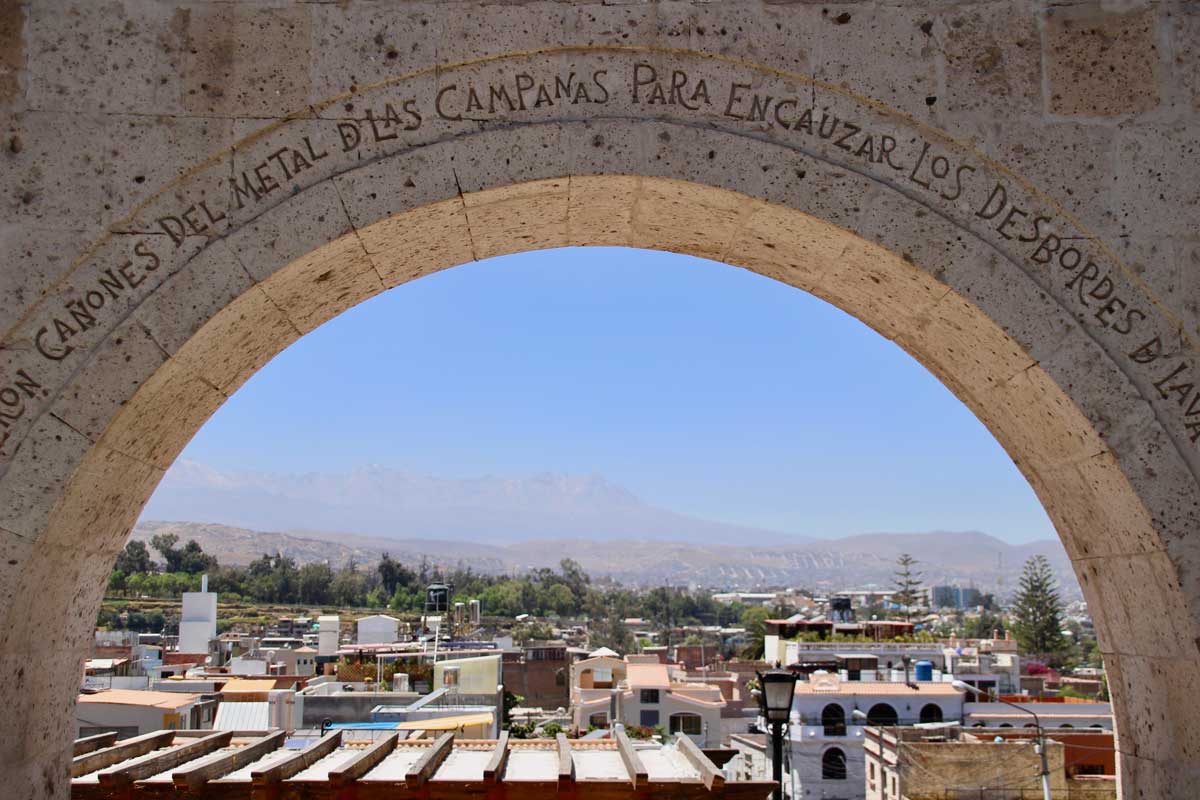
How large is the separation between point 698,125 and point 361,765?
4.44 meters

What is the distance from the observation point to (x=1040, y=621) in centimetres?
9200

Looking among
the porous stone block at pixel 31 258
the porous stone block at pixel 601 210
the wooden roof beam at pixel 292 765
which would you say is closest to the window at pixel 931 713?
the wooden roof beam at pixel 292 765

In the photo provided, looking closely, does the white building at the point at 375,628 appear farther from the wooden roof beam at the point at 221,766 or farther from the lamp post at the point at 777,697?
the wooden roof beam at the point at 221,766

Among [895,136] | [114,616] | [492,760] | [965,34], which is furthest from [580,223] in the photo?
[114,616]

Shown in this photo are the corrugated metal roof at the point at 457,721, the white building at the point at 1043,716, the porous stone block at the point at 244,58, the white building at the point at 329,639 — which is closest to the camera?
the porous stone block at the point at 244,58

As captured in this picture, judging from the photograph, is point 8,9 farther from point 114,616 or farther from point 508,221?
point 114,616

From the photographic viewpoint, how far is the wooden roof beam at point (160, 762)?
5.70m

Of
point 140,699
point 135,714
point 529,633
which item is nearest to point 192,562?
point 529,633

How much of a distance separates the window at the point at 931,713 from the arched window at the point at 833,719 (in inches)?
113

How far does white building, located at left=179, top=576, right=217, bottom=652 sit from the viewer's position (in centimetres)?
5291

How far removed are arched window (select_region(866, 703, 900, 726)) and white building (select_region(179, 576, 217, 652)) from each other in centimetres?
3050

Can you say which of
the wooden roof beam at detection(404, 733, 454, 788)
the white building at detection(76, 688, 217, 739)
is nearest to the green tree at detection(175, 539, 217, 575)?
the white building at detection(76, 688, 217, 739)

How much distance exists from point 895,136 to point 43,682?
12.9ft

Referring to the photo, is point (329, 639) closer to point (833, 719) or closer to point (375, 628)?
point (375, 628)
